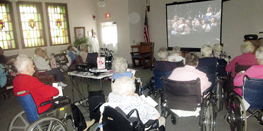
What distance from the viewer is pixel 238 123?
7.32 feet

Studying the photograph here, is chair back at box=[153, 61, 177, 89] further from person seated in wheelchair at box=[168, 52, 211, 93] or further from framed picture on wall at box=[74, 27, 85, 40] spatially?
framed picture on wall at box=[74, 27, 85, 40]

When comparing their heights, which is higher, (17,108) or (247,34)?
(247,34)

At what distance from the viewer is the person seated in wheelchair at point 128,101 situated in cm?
165

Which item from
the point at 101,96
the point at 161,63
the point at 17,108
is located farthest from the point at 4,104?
the point at 161,63

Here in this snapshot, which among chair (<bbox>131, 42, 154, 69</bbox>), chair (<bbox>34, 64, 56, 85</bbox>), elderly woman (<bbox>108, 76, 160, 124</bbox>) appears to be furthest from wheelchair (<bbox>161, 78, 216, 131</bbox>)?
chair (<bbox>131, 42, 154, 69</bbox>)

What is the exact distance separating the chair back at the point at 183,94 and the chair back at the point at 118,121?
77cm

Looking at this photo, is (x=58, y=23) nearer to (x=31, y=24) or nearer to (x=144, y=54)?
(x=31, y=24)

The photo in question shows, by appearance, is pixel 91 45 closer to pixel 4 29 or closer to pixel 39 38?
pixel 39 38

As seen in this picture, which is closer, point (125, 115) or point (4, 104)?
point (125, 115)

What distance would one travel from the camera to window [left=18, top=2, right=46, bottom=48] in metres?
7.03

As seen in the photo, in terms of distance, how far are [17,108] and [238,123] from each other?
399 centimetres

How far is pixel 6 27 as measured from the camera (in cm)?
665

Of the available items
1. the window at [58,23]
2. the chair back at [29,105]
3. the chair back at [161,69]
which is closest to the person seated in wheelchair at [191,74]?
the chair back at [161,69]

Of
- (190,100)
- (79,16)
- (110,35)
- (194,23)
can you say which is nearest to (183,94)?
(190,100)
